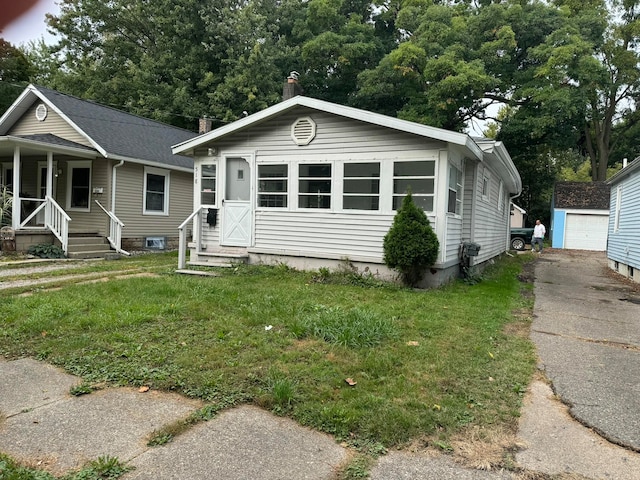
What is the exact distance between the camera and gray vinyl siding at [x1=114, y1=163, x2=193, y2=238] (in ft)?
45.5

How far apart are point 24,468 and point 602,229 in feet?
99.6

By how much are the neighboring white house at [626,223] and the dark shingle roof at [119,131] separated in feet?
45.8

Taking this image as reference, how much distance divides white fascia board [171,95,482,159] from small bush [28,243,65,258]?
14.8 ft

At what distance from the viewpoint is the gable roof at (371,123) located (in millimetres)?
7902

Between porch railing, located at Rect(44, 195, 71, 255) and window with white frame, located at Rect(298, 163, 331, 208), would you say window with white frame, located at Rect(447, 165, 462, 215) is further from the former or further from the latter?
porch railing, located at Rect(44, 195, 71, 255)

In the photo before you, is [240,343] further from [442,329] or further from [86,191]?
[86,191]

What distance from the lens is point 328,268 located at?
9.20 metres

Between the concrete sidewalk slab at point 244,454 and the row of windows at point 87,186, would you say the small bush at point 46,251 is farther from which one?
A: the concrete sidewalk slab at point 244,454

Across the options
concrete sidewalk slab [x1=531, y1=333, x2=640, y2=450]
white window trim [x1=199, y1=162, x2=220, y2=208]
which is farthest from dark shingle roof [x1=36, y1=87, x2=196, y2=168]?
concrete sidewalk slab [x1=531, y1=333, x2=640, y2=450]

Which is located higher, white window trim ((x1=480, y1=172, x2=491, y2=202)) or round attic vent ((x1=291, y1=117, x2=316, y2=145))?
round attic vent ((x1=291, y1=117, x2=316, y2=145))

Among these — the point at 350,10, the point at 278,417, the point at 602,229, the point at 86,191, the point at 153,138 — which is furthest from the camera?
the point at 350,10

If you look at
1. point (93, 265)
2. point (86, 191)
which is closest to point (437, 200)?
Result: point (93, 265)

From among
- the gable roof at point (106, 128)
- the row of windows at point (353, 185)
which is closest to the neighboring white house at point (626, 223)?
the row of windows at point (353, 185)

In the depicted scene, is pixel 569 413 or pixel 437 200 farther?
pixel 437 200
